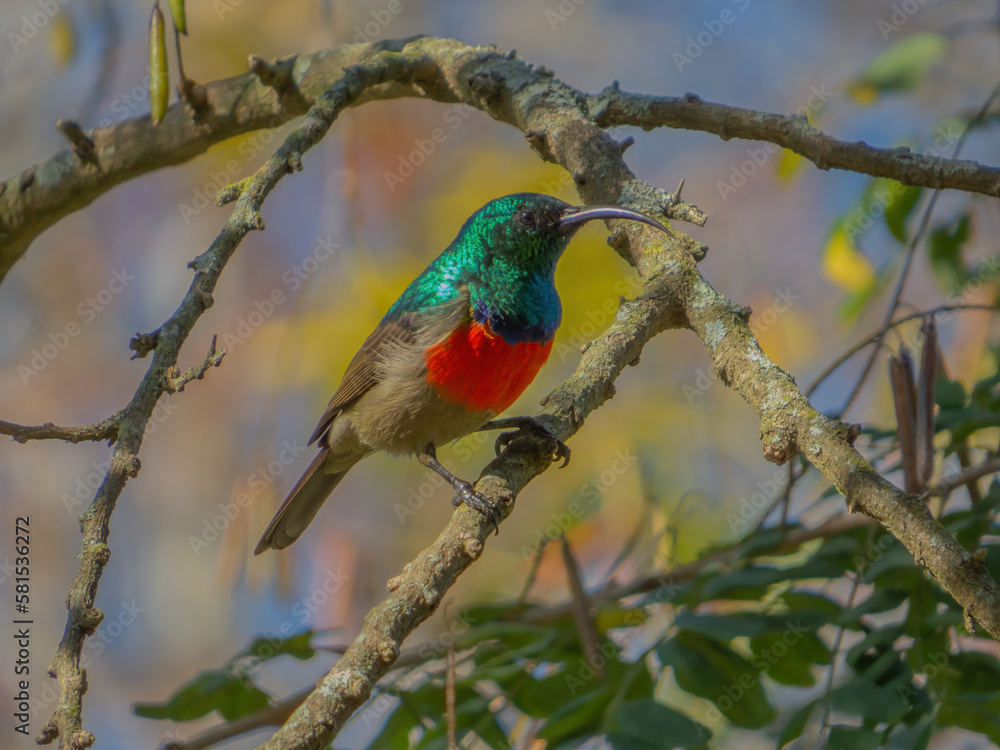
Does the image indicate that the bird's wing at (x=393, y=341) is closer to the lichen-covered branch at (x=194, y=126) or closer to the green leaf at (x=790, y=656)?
the lichen-covered branch at (x=194, y=126)

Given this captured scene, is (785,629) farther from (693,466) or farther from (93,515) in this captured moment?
(693,466)

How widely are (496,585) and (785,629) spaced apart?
3156mm

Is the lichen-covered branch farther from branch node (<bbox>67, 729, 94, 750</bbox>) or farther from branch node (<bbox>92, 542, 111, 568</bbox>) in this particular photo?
branch node (<bbox>67, 729, 94, 750</bbox>)

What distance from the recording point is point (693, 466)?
18.5 ft

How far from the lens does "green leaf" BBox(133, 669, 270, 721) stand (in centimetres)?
287

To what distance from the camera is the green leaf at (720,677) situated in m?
2.71

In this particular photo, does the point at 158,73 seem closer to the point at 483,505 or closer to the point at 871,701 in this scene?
the point at 483,505

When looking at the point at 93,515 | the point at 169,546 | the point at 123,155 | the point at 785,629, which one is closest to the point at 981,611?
the point at 785,629

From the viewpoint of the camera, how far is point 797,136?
2625 millimetres

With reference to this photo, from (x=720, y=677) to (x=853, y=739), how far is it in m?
0.50

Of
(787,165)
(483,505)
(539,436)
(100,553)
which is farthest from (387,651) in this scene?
(787,165)

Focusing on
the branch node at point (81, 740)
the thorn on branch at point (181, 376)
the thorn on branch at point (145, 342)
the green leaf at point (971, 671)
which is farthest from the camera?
the green leaf at point (971, 671)

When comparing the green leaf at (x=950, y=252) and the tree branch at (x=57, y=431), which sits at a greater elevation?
the green leaf at (x=950, y=252)

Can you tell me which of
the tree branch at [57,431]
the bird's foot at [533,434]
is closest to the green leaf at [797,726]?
the bird's foot at [533,434]
